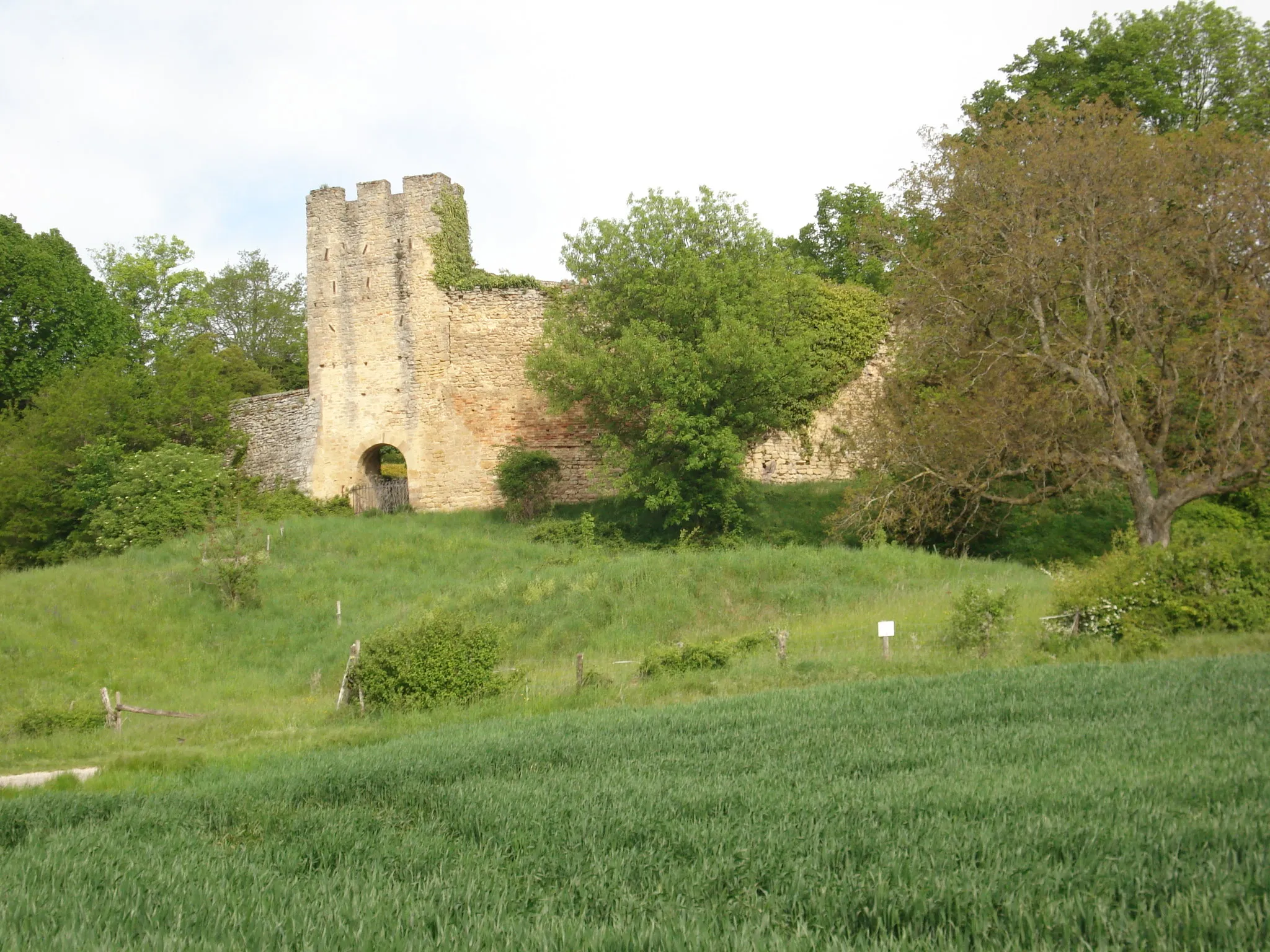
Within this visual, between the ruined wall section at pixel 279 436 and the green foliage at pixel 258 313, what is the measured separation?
48.6ft

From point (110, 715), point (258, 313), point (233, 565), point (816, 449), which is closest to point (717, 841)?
point (110, 715)

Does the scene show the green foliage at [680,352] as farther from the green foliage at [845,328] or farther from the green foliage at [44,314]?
the green foliage at [44,314]

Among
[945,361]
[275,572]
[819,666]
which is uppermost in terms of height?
[945,361]

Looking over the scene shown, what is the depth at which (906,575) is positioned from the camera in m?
19.1

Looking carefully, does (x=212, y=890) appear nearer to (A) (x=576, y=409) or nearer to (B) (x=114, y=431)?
(A) (x=576, y=409)

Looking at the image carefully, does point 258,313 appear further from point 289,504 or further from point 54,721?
point 54,721

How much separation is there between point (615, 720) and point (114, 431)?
73.1 feet

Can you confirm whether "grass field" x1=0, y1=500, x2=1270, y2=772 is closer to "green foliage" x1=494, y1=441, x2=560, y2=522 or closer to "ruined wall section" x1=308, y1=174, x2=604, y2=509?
"green foliage" x1=494, y1=441, x2=560, y2=522

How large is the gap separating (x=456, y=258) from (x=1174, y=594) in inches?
798

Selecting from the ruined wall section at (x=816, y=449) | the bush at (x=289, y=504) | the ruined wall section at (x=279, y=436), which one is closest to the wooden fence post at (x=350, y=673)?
the bush at (x=289, y=504)

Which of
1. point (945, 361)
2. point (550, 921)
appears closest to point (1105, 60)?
point (945, 361)

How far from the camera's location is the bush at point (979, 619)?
1349 cm

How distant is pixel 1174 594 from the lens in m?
13.7

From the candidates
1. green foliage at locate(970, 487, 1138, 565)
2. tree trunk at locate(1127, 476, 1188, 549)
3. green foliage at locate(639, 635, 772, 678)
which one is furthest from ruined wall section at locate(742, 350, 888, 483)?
green foliage at locate(639, 635, 772, 678)
